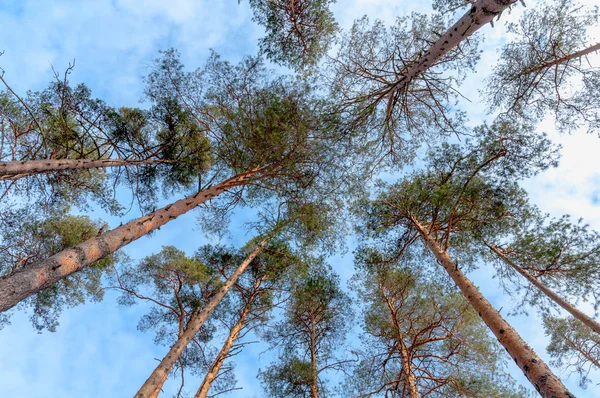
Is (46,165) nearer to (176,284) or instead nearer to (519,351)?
(176,284)

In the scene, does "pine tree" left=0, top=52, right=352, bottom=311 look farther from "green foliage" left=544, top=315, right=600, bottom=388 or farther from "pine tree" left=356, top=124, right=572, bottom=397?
"green foliage" left=544, top=315, right=600, bottom=388

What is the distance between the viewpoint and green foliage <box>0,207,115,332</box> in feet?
33.6

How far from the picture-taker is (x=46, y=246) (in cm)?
1057

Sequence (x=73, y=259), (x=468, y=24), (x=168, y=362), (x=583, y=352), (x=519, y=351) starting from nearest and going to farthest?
(x=73, y=259), (x=519, y=351), (x=468, y=24), (x=168, y=362), (x=583, y=352)

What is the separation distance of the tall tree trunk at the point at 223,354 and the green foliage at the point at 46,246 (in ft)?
19.9

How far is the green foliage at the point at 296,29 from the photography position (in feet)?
23.5

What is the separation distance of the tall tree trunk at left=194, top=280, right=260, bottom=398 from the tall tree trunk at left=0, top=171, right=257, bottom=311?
435 centimetres

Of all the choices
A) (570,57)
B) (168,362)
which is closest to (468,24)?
(570,57)

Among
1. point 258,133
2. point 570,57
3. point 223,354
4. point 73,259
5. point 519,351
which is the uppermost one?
point 258,133

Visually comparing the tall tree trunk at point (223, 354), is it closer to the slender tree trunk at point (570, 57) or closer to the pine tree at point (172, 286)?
the pine tree at point (172, 286)

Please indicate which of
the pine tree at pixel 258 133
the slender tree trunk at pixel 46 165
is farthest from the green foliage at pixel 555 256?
the slender tree trunk at pixel 46 165

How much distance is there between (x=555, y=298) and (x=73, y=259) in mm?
9807

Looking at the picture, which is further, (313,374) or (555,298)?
(313,374)

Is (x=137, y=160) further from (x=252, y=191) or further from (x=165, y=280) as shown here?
(x=165, y=280)
